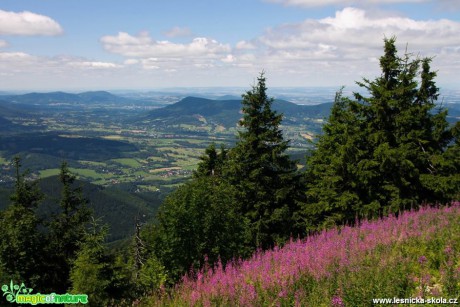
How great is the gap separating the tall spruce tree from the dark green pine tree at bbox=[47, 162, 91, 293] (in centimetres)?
1647

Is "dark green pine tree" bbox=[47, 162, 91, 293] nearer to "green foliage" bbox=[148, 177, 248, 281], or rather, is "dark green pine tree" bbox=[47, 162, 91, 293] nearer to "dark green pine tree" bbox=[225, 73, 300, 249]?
"dark green pine tree" bbox=[225, 73, 300, 249]

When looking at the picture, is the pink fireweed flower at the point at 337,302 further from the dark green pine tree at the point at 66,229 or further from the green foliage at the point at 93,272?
the dark green pine tree at the point at 66,229

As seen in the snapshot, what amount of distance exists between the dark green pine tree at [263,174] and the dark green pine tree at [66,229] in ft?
35.6

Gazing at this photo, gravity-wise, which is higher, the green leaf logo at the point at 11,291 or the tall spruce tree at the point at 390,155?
the tall spruce tree at the point at 390,155

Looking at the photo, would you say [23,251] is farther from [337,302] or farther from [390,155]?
[390,155]

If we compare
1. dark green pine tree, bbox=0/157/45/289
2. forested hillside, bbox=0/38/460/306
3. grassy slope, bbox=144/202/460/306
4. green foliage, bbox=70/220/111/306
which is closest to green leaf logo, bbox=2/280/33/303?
forested hillside, bbox=0/38/460/306

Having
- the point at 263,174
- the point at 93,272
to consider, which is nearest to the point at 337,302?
the point at 93,272

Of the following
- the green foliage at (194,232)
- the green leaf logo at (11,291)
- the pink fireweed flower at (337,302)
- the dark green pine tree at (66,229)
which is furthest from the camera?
the dark green pine tree at (66,229)

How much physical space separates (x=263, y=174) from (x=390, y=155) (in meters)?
8.34

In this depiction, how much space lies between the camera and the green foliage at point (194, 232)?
12789mm

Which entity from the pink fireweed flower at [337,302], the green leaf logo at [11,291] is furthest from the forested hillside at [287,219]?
the green leaf logo at [11,291]

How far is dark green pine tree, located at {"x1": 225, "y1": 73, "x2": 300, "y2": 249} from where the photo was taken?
2141 cm

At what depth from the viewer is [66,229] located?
26.4m

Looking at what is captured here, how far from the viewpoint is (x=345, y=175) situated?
59.6ft
